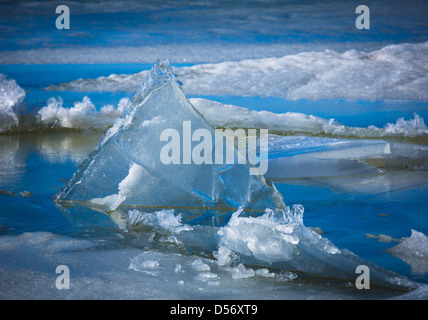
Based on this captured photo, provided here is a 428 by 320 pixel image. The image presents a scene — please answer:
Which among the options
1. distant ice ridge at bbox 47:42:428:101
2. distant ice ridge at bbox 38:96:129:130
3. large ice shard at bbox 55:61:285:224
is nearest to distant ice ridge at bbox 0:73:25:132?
distant ice ridge at bbox 38:96:129:130

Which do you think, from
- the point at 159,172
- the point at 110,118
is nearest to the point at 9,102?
the point at 110,118

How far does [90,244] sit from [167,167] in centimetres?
56

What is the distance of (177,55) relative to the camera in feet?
27.4

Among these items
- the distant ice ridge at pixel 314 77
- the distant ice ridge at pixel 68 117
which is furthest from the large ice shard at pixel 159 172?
the distant ice ridge at pixel 314 77

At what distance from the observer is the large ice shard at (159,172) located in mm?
2480

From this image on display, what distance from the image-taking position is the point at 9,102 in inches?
190

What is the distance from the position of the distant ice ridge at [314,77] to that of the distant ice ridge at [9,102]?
6.11 feet

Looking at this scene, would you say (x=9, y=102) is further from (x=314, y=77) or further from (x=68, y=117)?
(x=314, y=77)

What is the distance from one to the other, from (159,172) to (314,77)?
13.9ft

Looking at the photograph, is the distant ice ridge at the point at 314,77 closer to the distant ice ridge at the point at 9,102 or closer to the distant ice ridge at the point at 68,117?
the distant ice ridge at the point at 68,117

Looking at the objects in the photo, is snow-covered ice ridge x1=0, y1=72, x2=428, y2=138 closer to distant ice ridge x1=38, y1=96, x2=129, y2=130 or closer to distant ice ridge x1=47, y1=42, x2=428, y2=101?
distant ice ridge x1=38, y1=96, x2=129, y2=130

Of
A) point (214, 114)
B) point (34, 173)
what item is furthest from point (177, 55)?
point (34, 173)

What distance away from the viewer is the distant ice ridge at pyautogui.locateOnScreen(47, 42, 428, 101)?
19.1 ft

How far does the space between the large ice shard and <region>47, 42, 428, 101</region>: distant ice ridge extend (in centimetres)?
348
